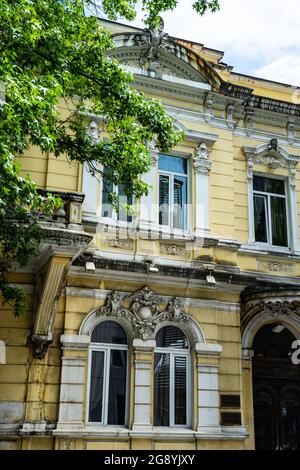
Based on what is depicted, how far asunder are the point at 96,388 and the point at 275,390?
359 centimetres

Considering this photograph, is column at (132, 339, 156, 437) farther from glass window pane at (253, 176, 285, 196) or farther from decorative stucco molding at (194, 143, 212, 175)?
glass window pane at (253, 176, 285, 196)

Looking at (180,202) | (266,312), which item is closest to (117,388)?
(266,312)

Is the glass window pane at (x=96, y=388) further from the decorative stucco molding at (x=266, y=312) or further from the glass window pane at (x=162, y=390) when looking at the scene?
the decorative stucco molding at (x=266, y=312)

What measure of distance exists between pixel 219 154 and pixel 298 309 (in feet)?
11.5

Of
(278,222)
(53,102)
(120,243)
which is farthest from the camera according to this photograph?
(278,222)

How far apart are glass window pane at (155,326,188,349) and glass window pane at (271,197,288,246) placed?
3.00 m

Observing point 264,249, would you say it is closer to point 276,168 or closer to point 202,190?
point 202,190

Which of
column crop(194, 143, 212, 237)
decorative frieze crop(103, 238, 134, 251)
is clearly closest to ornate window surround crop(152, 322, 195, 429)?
decorative frieze crop(103, 238, 134, 251)

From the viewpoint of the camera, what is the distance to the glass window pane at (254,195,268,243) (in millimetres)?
11039

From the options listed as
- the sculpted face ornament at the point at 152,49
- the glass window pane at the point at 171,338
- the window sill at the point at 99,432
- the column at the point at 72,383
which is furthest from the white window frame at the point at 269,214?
the window sill at the point at 99,432

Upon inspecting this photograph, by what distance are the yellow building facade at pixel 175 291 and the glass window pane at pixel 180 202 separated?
0.07ft

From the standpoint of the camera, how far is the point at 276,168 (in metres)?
11.5

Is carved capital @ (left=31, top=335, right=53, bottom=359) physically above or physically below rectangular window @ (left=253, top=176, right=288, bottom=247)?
below
